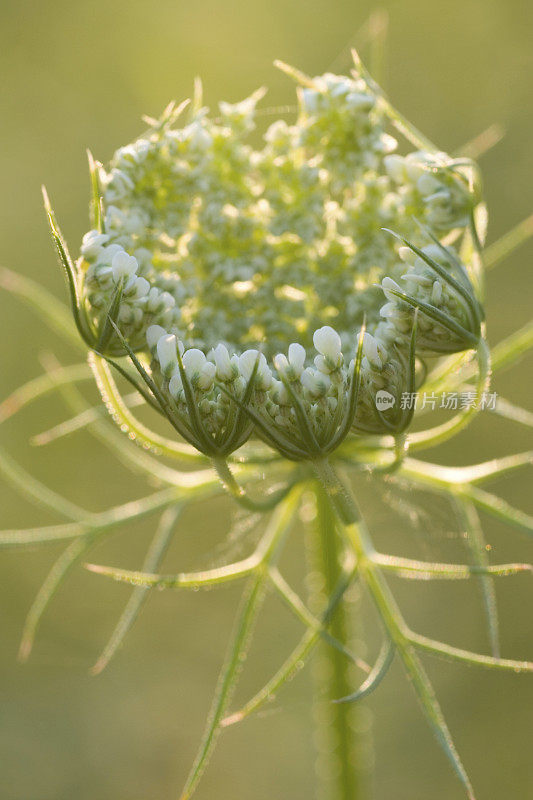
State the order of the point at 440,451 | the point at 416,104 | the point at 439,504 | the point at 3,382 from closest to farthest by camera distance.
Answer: the point at 439,504, the point at 440,451, the point at 3,382, the point at 416,104

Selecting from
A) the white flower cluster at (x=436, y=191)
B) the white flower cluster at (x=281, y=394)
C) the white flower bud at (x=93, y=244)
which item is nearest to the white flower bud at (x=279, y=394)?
the white flower cluster at (x=281, y=394)

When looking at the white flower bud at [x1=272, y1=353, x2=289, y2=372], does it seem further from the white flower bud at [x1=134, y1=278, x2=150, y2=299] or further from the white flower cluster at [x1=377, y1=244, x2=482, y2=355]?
the white flower bud at [x1=134, y1=278, x2=150, y2=299]

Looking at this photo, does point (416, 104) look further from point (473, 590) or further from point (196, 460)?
point (196, 460)

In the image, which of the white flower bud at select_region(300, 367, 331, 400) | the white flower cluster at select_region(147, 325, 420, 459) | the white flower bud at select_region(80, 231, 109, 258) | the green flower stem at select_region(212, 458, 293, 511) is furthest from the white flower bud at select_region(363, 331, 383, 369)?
the white flower bud at select_region(80, 231, 109, 258)

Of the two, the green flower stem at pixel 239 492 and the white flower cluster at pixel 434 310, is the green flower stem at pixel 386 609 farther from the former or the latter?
the white flower cluster at pixel 434 310

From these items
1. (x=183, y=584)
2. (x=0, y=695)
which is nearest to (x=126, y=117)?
(x=0, y=695)

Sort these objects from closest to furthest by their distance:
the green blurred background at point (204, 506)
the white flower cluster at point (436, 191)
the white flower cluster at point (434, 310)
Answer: the white flower cluster at point (434, 310)
the white flower cluster at point (436, 191)
the green blurred background at point (204, 506)
